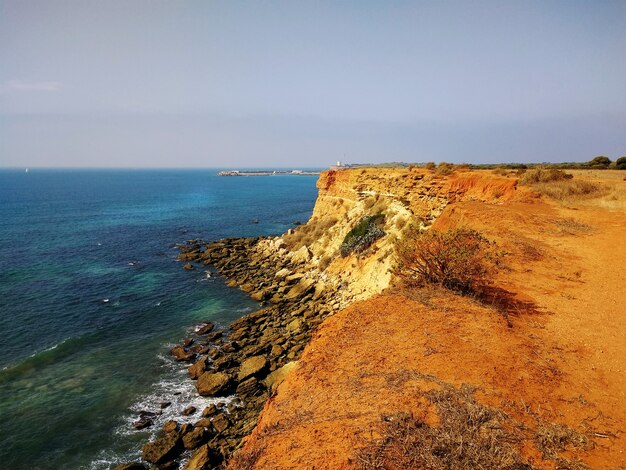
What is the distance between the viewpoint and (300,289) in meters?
31.8

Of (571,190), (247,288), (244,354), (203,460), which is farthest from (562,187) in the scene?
(203,460)

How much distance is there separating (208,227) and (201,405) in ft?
169

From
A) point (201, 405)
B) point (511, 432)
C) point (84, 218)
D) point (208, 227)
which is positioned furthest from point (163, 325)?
point (84, 218)

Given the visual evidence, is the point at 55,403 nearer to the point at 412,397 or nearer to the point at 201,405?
the point at 201,405

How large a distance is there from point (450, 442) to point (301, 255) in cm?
3439

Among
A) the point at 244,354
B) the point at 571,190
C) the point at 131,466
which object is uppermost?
the point at 571,190

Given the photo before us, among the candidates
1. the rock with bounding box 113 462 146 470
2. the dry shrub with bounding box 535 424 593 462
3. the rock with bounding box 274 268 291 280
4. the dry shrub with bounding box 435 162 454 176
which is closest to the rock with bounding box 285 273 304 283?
the rock with bounding box 274 268 291 280

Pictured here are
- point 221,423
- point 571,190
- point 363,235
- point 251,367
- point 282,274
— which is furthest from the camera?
point 282,274

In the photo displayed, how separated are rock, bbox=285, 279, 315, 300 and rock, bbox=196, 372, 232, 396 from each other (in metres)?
11.6

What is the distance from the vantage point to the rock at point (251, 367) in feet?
65.2

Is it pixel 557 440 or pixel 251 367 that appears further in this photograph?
pixel 251 367

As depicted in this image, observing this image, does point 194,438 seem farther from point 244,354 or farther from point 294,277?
point 294,277

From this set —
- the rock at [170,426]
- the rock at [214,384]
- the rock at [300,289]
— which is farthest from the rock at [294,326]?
the rock at [170,426]

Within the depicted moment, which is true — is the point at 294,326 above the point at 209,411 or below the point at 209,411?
above
